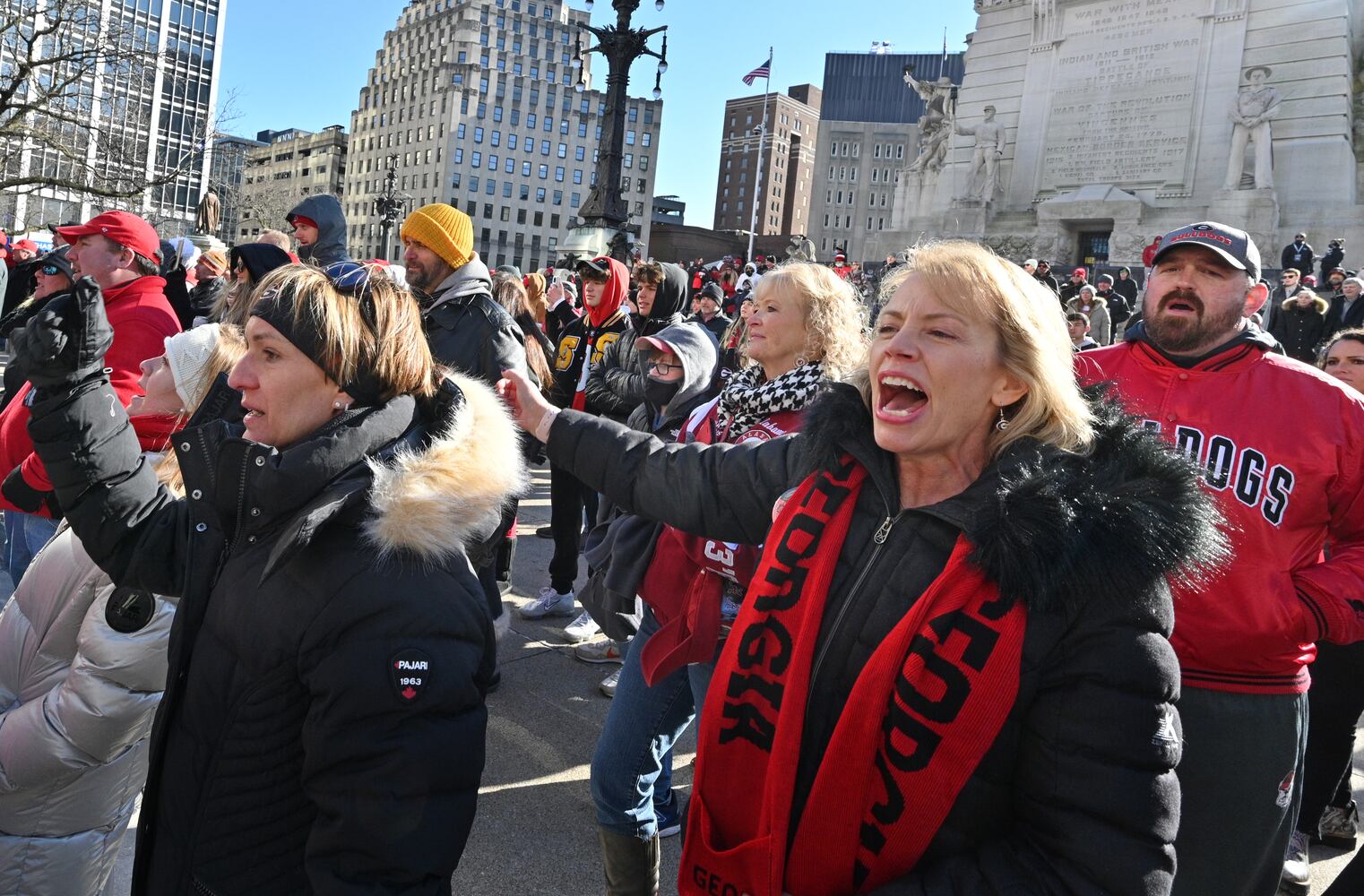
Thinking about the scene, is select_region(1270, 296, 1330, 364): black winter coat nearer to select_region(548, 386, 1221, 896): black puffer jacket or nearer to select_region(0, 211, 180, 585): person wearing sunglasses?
select_region(548, 386, 1221, 896): black puffer jacket

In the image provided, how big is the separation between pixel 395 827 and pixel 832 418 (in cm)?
111

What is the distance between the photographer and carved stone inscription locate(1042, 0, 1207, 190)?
23844 millimetres

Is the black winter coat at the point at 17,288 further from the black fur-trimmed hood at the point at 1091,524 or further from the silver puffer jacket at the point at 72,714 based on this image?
the black fur-trimmed hood at the point at 1091,524

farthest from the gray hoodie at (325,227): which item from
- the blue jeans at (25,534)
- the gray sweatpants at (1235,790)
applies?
the gray sweatpants at (1235,790)

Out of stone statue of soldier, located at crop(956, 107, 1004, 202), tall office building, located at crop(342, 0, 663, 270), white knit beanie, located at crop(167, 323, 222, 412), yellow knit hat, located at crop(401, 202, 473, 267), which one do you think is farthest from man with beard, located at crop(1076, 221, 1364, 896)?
tall office building, located at crop(342, 0, 663, 270)

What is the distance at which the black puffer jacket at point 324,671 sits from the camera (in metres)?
1.64

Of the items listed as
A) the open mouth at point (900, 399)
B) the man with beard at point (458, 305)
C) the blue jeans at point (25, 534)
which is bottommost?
the blue jeans at point (25, 534)

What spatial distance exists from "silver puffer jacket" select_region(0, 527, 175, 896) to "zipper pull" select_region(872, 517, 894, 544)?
1.71 metres

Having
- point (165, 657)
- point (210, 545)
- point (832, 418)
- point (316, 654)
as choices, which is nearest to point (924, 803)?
point (832, 418)

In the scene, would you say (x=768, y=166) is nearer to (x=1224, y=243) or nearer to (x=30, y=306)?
(x=30, y=306)

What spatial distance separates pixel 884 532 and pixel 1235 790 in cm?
148

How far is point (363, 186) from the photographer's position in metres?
120

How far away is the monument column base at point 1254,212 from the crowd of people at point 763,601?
2255 cm

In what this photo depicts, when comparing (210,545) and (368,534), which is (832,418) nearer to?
(368,534)
